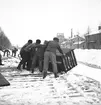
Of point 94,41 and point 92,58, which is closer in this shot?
point 92,58

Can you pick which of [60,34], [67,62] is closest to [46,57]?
[67,62]

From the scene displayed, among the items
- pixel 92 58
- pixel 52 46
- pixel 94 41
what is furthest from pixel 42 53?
pixel 94 41

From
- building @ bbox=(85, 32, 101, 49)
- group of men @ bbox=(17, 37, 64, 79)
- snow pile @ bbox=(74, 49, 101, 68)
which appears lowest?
snow pile @ bbox=(74, 49, 101, 68)

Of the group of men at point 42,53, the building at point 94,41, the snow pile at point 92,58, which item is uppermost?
the building at point 94,41

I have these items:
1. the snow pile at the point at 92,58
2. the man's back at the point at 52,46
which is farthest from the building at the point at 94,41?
the man's back at the point at 52,46

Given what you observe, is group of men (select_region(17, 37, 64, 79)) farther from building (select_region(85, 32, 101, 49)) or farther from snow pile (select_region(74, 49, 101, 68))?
building (select_region(85, 32, 101, 49))

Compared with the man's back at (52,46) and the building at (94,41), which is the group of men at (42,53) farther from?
the building at (94,41)

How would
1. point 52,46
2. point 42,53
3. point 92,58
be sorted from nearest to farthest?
1. point 52,46
2. point 42,53
3. point 92,58

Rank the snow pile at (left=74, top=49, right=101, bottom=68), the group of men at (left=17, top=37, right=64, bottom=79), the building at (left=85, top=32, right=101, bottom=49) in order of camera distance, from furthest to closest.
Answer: the building at (left=85, top=32, right=101, bottom=49) < the snow pile at (left=74, top=49, right=101, bottom=68) < the group of men at (left=17, top=37, right=64, bottom=79)

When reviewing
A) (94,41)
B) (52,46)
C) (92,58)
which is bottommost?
(92,58)

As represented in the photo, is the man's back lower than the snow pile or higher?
higher

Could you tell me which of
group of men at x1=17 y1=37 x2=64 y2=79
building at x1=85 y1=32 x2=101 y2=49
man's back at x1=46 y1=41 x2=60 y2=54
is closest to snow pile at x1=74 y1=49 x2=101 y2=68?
group of men at x1=17 y1=37 x2=64 y2=79

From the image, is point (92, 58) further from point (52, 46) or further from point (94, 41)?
point (94, 41)

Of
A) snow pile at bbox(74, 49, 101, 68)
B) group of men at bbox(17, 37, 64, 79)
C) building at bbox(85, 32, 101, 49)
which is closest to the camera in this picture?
group of men at bbox(17, 37, 64, 79)
